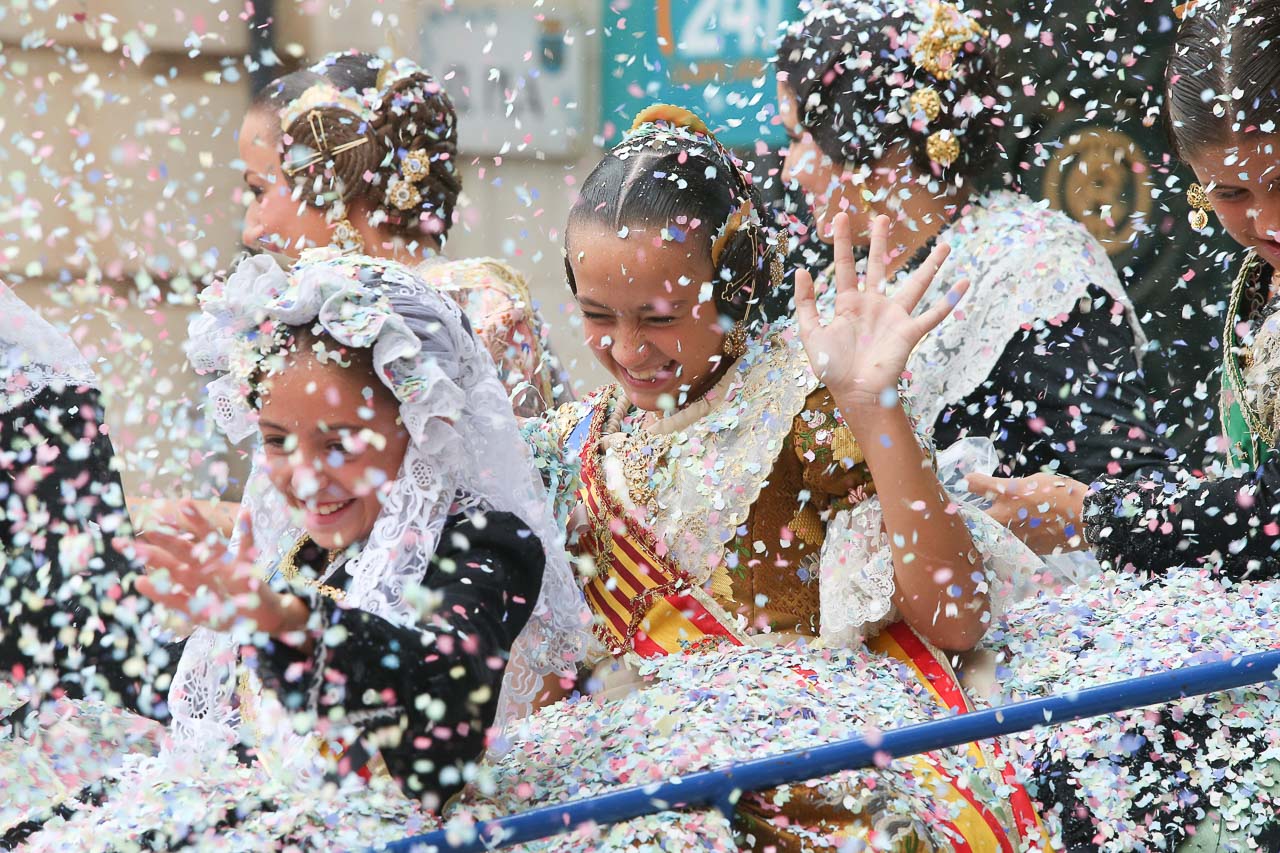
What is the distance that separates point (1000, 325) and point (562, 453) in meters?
1.07

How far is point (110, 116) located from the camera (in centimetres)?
540

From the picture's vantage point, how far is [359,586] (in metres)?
2.15

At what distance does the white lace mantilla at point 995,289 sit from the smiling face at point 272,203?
3.66 feet

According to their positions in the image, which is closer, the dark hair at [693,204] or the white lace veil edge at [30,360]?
the dark hair at [693,204]

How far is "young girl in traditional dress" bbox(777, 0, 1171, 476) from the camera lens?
324 centimetres

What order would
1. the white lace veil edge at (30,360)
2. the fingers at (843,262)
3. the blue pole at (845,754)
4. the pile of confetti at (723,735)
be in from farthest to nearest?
the white lace veil edge at (30,360) → the fingers at (843,262) → the pile of confetti at (723,735) → the blue pole at (845,754)

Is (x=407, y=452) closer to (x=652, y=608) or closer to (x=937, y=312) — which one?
(x=652, y=608)

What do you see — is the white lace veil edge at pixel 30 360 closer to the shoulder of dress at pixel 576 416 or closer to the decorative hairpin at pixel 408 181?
the shoulder of dress at pixel 576 416

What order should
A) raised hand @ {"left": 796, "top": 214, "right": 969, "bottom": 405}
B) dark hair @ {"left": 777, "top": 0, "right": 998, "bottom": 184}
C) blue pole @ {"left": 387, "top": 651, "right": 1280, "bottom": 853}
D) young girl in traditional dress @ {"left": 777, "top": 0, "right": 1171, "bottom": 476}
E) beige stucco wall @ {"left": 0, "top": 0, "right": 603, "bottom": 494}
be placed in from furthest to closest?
1. beige stucco wall @ {"left": 0, "top": 0, "right": 603, "bottom": 494}
2. dark hair @ {"left": 777, "top": 0, "right": 998, "bottom": 184}
3. young girl in traditional dress @ {"left": 777, "top": 0, "right": 1171, "bottom": 476}
4. raised hand @ {"left": 796, "top": 214, "right": 969, "bottom": 405}
5. blue pole @ {"left": 387, "top": 651, "right": 1280, "bottom": 853}

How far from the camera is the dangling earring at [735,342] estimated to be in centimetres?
264

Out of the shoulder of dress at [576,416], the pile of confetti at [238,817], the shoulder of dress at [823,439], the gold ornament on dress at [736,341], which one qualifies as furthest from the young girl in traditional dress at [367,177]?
the pile of confetti at [238,817]

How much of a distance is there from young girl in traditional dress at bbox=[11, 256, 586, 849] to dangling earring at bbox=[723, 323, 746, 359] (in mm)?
436

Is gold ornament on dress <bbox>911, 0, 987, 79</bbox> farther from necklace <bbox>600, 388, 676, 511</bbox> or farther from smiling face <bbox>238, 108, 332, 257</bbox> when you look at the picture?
smiling face <bbox>238, 108, 332, 257</bbox>

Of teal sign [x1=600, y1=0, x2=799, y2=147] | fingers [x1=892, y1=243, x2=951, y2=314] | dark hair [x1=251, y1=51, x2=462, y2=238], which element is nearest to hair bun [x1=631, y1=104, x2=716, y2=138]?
fingers [x1=892, y1=243, x2=951, y2=314]
